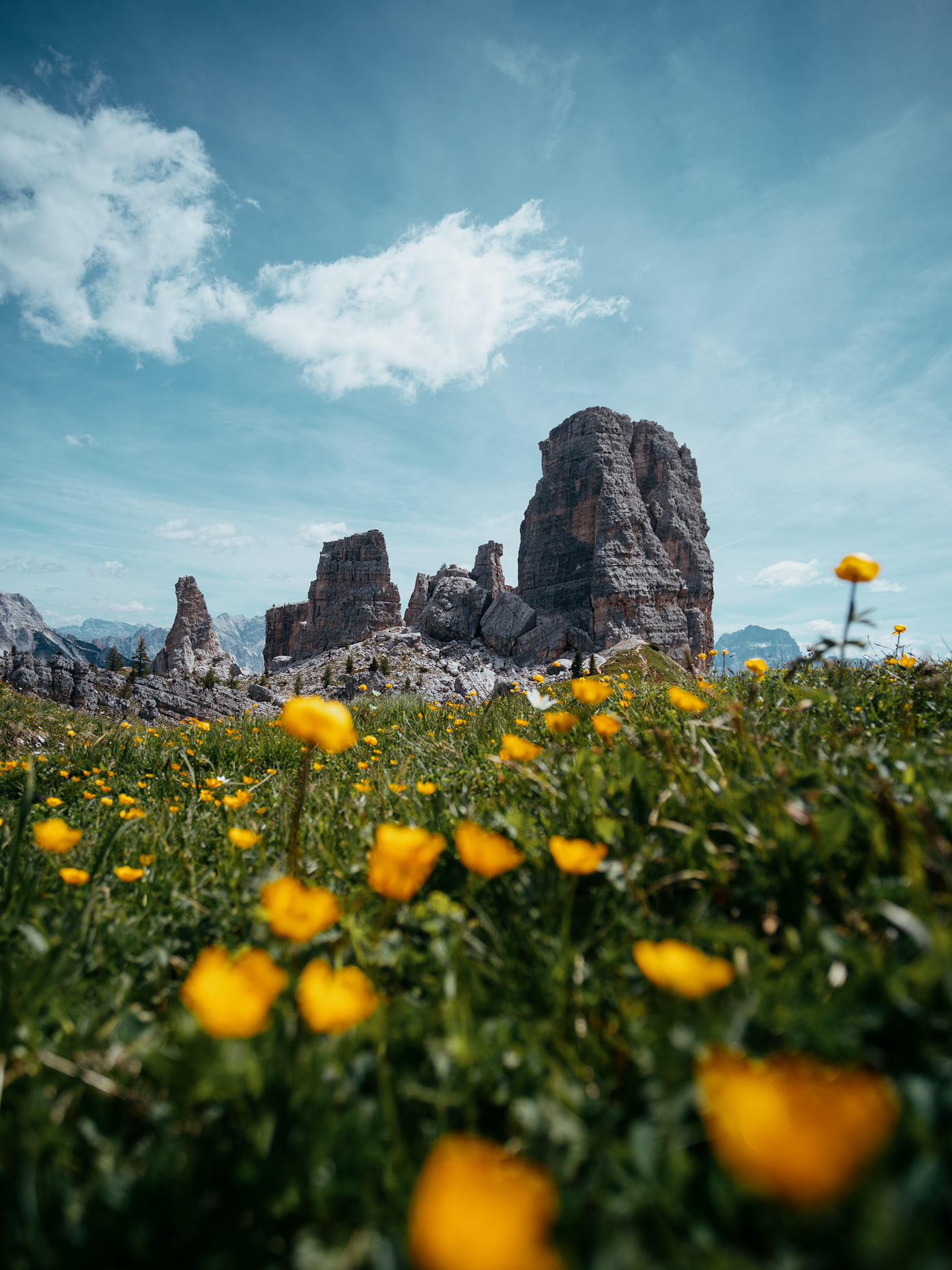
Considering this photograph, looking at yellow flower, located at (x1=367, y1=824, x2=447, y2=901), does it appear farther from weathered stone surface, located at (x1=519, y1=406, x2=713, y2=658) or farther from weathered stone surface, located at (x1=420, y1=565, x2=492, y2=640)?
weathered stone surface, located at (x1=420, y1=565, x2=492, y2=640)

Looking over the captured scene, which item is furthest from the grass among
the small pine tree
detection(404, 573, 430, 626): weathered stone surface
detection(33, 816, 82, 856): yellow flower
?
detection(404, 573, 430, 626): weathered stone surface

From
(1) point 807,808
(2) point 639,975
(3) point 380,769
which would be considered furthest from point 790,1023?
(3) point 380,769

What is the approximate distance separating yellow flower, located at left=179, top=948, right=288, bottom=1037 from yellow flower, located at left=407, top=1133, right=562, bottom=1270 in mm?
369

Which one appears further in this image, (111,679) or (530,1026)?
(111,679)

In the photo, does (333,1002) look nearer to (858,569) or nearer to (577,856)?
(577,856)

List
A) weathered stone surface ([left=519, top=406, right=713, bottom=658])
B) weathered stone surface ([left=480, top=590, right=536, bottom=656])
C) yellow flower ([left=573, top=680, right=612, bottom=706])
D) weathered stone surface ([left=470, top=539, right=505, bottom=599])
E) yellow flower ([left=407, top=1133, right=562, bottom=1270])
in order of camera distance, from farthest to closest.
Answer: weathered stone surface ([left=470, top=539, right=505, bottom=599]) → weathered stone surface ([left=519, top=406, right=713, bottom=658]) → weathered stone surface ([left=480, top=590, right=536, bottom=656]) → yellow flower ([left=573, top=680, right=612, bottom=706]) → yellow flower ([left=407, top=1133, right=562, bottom=1270])

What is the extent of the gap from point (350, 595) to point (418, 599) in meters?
12.1

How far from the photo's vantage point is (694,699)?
2.02 meters

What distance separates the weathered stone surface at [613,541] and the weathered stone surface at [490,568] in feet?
22.0

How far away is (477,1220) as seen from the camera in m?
0.60

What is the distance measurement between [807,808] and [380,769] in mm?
2679

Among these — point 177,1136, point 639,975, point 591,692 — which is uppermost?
point 591,692

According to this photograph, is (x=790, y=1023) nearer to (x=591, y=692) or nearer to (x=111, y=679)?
(x=591, y=692)

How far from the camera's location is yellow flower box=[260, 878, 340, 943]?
1.11 m
